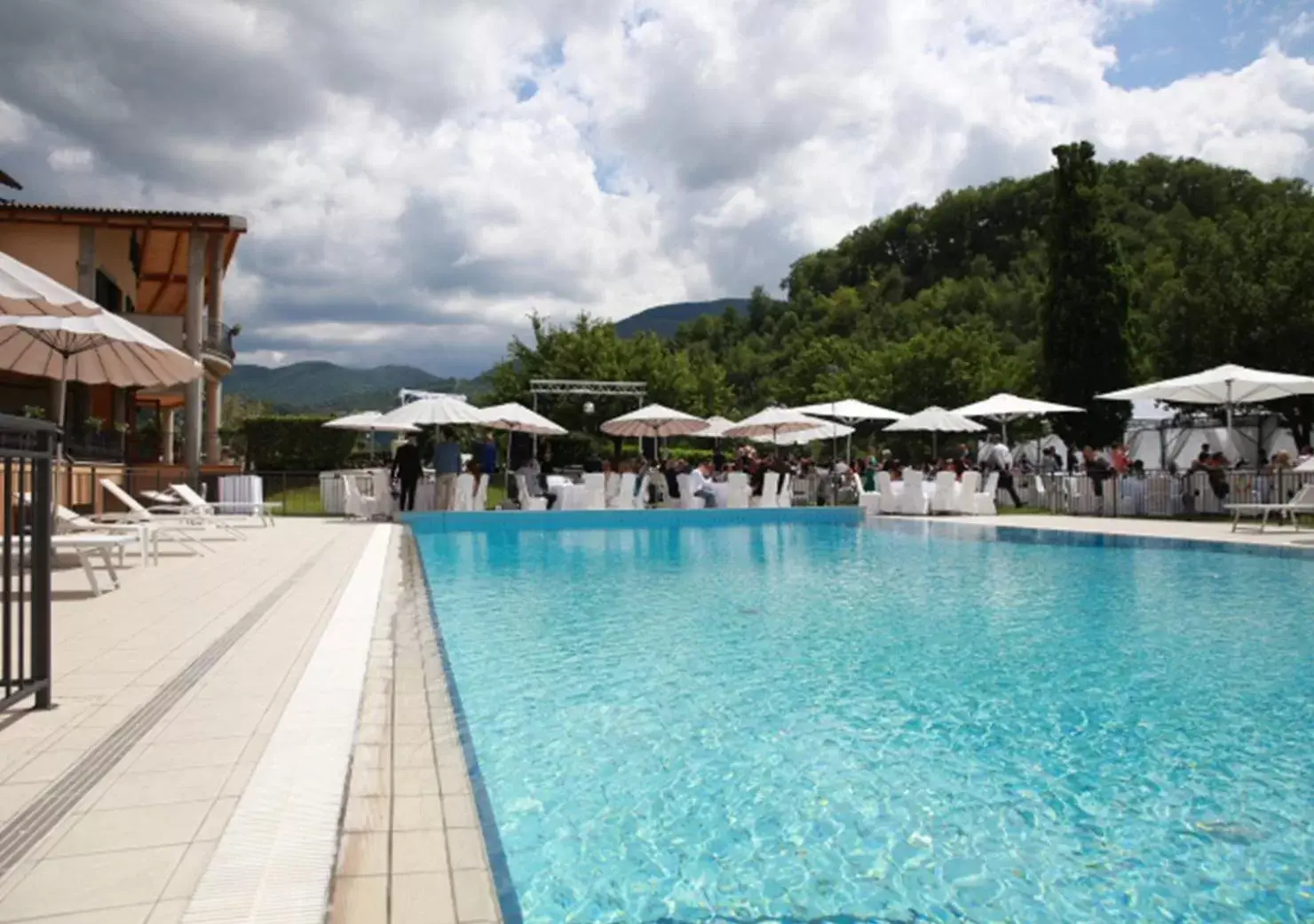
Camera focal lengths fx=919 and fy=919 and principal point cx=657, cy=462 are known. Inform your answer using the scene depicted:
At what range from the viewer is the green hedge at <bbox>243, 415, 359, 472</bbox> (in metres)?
29.6

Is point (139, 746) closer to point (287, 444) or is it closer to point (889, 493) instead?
point (889, 493)

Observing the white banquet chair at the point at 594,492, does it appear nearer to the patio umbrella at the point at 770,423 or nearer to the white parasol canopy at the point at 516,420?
the white parasol canopy at the point at 516,420

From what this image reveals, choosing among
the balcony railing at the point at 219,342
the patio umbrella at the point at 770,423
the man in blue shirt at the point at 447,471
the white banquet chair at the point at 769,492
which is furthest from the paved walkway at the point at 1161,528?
the balcony railing at the point at 219,342

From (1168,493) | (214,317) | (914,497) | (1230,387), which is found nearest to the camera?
(1230,387)

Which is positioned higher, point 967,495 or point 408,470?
point 408,470

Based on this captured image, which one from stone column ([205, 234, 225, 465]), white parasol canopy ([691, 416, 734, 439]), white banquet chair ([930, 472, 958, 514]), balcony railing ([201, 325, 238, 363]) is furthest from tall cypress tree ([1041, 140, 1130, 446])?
balcony railing ([201, 325, 238, 363])

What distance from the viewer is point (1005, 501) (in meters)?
21.3

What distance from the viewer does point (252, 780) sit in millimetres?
2922

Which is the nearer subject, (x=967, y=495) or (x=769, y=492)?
(x=967, y=495)

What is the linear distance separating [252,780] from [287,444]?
28820mm

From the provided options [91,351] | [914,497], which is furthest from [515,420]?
[91,351]

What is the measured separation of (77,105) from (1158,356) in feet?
90.9

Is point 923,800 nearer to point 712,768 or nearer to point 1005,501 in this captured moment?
point 712,768

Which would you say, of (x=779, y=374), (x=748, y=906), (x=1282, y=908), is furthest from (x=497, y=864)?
(x=779, y=374)
